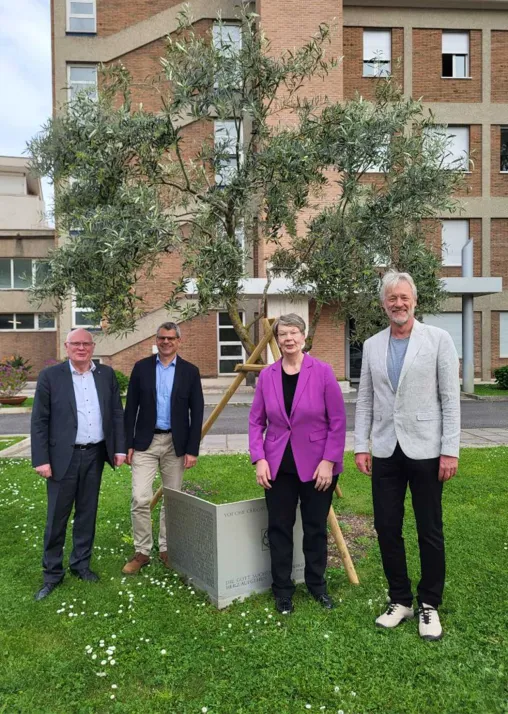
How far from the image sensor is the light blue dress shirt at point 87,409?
4.68 m

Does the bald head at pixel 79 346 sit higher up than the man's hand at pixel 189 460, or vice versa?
the bald head at pixel 79 346

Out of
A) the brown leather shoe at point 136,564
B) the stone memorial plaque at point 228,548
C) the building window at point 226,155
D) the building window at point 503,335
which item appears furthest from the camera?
the building window at point 503,335

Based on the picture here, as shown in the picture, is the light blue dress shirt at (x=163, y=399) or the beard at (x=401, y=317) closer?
the beard at (x=401, y=317)

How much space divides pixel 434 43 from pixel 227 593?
26075mm

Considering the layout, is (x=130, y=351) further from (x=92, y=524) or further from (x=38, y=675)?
(x=38, y=675)

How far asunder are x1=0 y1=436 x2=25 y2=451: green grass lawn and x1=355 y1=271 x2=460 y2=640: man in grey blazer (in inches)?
358

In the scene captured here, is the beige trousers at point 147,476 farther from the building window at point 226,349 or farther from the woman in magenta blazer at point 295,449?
the building window at point 226,349

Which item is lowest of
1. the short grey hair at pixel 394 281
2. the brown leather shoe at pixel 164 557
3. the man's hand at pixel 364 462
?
the brown leather shoe at pixel 164 557

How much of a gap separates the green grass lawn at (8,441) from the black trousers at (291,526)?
839 centimetres

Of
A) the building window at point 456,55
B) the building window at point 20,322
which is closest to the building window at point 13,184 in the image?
the building window at point 20,322

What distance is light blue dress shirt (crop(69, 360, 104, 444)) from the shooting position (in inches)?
184

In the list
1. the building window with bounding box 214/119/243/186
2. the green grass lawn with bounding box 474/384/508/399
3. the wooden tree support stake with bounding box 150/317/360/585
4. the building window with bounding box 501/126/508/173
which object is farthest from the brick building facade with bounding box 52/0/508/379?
the wooden tree support stake with bounding box 150/317/360/585

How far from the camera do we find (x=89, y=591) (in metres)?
4.51

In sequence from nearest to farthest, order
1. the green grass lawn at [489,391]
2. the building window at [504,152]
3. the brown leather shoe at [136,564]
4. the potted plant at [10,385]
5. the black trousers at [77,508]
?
1. the black trousers at [77,508]
2. the brown leather shoe at [136,564]
3. the potted plant at [10,385]
4. the green grass lawn at [489,391]
5. the building window at [504,152]
